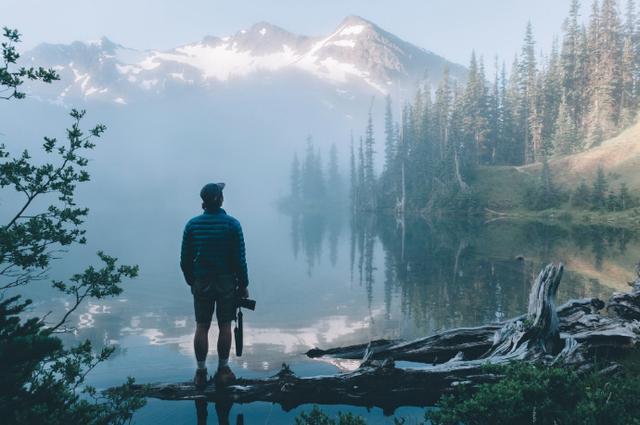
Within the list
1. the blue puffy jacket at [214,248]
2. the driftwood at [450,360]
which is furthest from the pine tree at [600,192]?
the blue puffy jacket at [214,248]

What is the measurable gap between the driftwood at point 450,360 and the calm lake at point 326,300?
0.81ft

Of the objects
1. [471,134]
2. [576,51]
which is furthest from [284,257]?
[576,51]

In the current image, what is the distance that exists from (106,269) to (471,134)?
271 feet

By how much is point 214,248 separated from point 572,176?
68.6m

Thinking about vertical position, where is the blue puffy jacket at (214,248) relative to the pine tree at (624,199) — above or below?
below

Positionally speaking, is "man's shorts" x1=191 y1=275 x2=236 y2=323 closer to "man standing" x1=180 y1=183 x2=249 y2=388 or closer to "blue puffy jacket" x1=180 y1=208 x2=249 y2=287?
"man standing" x1=180 y1=183 x2=249 y2=388

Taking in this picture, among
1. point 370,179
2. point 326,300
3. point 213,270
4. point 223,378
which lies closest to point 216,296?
point 213,270

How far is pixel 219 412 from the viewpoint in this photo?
21.8 feet

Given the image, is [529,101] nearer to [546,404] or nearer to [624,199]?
[624,199]

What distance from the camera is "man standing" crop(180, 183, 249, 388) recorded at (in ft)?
22.7

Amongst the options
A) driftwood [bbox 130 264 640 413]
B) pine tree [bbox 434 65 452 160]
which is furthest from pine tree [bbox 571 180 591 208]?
driftwood [bbox 130 264 640 413]

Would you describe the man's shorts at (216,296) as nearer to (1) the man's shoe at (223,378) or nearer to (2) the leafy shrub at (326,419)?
(1) the man's shoe at (223,378)

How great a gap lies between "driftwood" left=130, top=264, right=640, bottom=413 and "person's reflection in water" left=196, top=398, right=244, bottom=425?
10 cm

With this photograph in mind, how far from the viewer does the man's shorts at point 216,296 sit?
695cm
